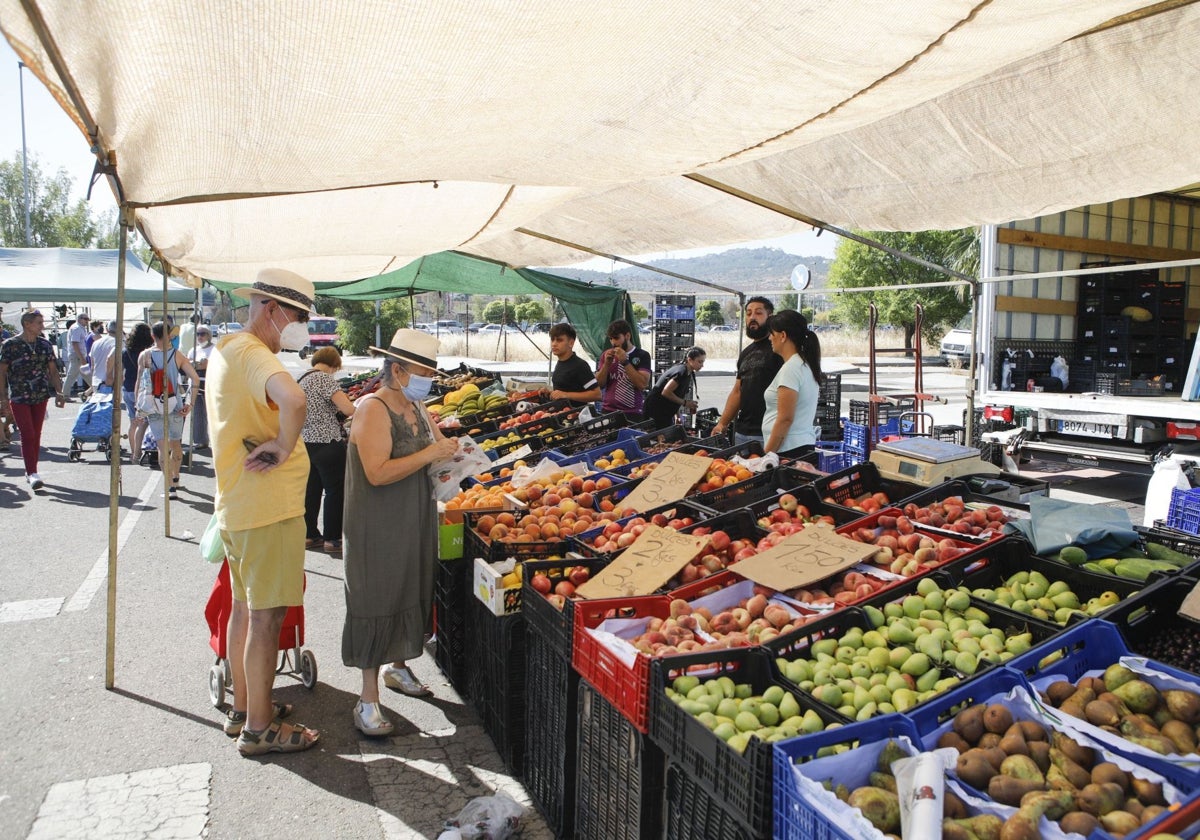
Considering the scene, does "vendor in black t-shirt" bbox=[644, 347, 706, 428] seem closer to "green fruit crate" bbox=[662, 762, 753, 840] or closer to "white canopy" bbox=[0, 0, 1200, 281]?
"white canopy" bbox=[0, 0, 1200, 281]

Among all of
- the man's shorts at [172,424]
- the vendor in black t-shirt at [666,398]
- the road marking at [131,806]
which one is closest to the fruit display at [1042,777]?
the road marking at [131,806]

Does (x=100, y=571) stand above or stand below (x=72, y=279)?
below

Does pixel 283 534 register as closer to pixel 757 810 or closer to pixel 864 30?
pixel 757 810

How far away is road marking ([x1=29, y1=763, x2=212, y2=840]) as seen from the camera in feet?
10.1

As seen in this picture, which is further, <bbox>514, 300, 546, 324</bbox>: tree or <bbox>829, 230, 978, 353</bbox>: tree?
<bbox>514, 300, 546, 324</bbox>: tree

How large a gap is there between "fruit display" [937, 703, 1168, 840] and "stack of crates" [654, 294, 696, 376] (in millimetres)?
15335

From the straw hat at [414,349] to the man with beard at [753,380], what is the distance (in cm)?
287

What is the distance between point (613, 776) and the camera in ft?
8.57

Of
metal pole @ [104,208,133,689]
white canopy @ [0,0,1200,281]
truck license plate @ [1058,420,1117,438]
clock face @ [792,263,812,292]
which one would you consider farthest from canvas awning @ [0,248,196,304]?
truck license plate @ [1058,420,1117,438]

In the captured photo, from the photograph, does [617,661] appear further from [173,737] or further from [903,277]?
[903,277]

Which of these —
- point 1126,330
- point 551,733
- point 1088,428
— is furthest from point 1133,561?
point 1126,330

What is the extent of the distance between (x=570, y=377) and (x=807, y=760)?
21.4 feet

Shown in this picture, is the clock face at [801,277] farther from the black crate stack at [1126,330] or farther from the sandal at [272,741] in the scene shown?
the sandal at [272,741]

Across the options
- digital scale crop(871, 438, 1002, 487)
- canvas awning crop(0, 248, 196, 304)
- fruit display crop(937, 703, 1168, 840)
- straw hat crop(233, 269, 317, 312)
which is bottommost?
fruit display crop(937, 703, 1168, 840)
